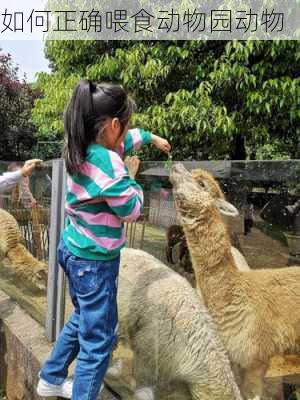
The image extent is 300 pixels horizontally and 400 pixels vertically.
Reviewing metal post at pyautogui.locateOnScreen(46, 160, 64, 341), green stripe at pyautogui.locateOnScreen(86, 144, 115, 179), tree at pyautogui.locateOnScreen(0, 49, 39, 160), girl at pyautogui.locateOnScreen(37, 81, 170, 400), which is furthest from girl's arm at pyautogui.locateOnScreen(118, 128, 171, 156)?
tree at pyautogui.locateOnScreen(0, 49, 39, 160)

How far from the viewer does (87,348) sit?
2.35 meters

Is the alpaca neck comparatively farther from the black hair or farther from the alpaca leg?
the black hair

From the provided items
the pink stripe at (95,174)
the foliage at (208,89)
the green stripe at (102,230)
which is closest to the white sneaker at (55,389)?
the green stripe at (102,230)

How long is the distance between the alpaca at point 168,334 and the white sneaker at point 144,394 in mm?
36

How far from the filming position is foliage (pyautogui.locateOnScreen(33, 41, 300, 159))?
492cm

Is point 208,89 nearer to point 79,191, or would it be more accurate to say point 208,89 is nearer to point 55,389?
point 79,191

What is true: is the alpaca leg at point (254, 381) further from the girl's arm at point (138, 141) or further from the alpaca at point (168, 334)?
the girl's arm at point (138, 141)

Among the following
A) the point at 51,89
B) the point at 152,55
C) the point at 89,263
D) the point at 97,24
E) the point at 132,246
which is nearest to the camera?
the point at 89,263

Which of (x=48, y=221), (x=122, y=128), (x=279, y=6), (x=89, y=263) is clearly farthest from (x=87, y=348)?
(x=279, y=6)

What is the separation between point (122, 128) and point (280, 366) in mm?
1361

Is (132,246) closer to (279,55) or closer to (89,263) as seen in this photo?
(89,263)

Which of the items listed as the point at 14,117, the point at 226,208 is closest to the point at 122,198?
the point at 226,208

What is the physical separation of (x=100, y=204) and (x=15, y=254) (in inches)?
105

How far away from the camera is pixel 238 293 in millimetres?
2441
